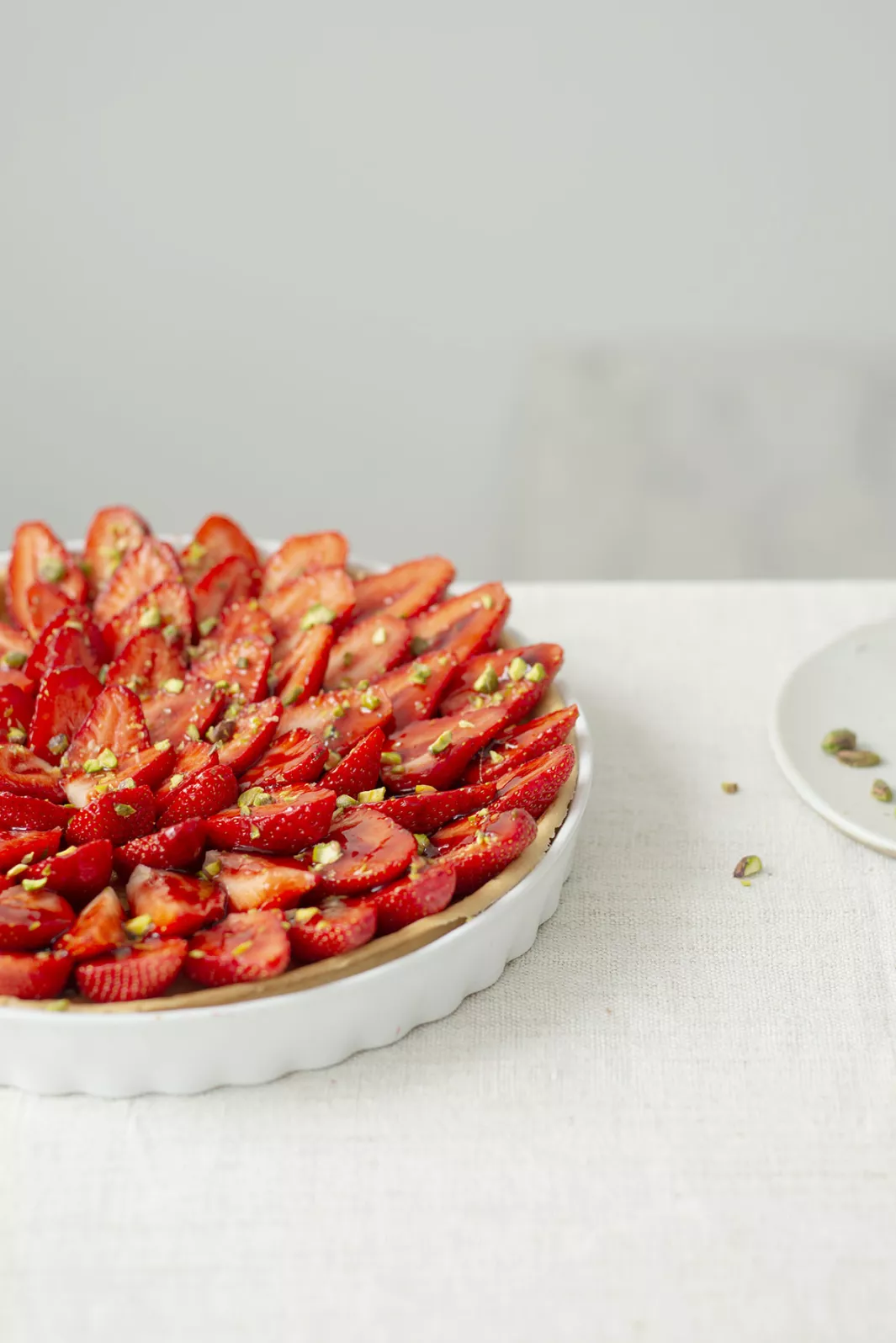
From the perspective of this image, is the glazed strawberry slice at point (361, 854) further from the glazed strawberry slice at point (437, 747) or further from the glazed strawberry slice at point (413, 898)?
the glazed strawberry slice at point (437, 747)

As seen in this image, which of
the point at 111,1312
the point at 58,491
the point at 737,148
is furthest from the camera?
the point at 58,491

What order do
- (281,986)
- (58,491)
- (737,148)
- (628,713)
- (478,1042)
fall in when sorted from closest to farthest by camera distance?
1. (281,986)
2. (478,1042)
3. (628,713)
4. (737,148)
5. (58,491)

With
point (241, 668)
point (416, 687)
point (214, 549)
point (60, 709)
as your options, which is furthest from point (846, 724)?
point (60, 709)

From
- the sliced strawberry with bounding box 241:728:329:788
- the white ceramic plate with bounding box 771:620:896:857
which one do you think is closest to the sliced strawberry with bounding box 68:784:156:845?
the sliced strawberry with bounding box 241:728:329:788

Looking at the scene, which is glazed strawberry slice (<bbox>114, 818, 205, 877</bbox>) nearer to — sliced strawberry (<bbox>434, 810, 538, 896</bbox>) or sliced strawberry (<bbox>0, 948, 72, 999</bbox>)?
sliced strawberry (<bbox>0, 948, 72, 999</bbox>)

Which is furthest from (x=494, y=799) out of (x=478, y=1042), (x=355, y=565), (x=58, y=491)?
(x=58, y=491)

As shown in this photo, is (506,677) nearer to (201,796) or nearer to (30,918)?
(201,796)

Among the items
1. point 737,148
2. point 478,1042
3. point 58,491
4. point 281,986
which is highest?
point 737,148

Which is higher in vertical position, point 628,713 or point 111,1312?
point 628,713

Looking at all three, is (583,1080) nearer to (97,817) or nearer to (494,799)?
(494,799)

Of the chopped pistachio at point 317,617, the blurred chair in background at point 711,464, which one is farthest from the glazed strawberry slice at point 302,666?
the blurred chair in background at point 711,464
